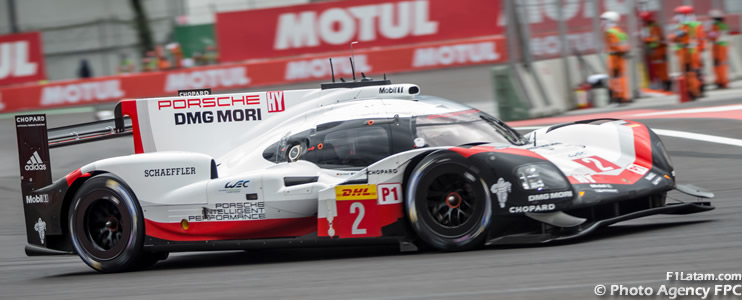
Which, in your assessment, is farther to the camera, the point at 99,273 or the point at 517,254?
the point at 99,273

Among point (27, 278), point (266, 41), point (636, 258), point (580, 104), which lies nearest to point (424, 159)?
point (636, 258)

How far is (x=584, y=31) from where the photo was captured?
16766mm

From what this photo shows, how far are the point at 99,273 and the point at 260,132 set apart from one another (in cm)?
169

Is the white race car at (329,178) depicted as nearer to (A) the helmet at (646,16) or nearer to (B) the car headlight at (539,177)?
(B) the car headlight at (539,177)

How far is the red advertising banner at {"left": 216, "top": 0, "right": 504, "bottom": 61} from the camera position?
2225 cm

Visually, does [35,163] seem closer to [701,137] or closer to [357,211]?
[357,211]

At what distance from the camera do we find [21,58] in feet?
81.6

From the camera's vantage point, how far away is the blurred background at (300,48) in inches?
671

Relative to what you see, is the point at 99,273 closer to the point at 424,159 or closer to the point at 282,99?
the point at 282,99

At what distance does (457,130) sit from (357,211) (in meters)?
0.98

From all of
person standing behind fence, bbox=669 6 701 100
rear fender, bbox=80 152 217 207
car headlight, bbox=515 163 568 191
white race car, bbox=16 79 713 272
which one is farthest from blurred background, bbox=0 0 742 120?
car headlight, bbox=515 163 568 191

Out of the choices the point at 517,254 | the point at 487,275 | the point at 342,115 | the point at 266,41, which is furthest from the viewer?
the point at 266,41

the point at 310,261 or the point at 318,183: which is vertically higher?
A: the point at 318,183

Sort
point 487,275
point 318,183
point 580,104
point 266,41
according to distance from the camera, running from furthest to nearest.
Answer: point 266,41, point 580,104, point 318,183, point 487,275
